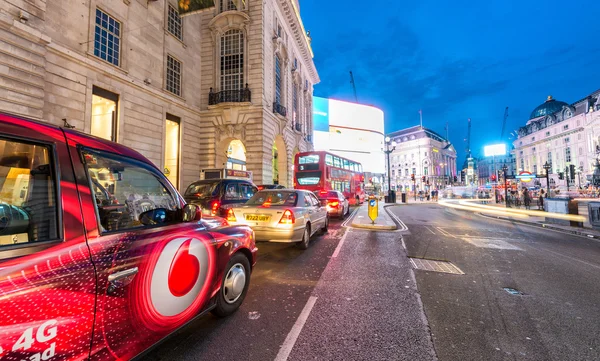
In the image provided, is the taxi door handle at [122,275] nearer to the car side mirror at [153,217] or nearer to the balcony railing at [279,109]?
the car side mirror at [153,217]

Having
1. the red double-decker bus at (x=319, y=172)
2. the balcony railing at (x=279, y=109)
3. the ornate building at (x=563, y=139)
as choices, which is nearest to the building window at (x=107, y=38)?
the balcony railing at (x=279, y=109)

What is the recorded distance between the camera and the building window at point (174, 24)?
1903 cm

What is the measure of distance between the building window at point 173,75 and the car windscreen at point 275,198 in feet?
53.0

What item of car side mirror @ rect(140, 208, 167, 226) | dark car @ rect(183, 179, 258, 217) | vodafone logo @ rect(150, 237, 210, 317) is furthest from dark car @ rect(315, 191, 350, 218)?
car side mirror @ rect(140, 208, 167, 226)

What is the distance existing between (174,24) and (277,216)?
20.1m

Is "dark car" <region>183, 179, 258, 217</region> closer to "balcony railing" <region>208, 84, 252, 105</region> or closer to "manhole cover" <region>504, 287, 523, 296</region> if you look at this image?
"manhole cover" <region>504, 287, 523, 296</region>

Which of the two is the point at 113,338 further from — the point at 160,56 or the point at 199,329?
the point at 160,56

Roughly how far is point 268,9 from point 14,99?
1927 centimetres

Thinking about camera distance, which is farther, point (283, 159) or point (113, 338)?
point (283, 159)

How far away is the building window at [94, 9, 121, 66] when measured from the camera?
14273mm

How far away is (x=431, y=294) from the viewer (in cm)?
403

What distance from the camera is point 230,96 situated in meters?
21.9

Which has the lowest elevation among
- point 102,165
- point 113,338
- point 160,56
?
point 113,338

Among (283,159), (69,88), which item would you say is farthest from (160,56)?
(283,159)
